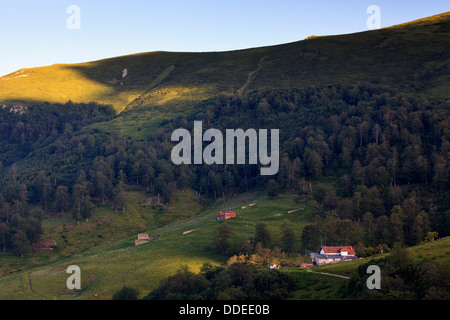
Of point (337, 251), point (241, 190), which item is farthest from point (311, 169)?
point (337, 251)

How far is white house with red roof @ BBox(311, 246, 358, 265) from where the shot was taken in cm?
7731

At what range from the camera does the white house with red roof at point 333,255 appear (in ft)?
254

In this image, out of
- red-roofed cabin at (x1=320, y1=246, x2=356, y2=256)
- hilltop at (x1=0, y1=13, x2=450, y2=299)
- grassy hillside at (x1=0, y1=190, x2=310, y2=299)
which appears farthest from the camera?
hilltop at (x1=0, y1=13, x2=450, y2=299)

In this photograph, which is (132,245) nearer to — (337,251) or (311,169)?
(337,251)

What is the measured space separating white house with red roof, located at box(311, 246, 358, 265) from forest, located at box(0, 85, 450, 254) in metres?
3.67

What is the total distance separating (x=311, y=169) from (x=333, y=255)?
60.3 metres

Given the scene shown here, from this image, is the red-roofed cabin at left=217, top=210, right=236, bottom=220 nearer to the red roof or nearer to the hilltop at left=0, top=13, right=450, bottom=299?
the hilltop at left=0, top=13, right=450, bottom=299

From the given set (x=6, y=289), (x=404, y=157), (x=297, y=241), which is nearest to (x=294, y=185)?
(x=404, y=157)

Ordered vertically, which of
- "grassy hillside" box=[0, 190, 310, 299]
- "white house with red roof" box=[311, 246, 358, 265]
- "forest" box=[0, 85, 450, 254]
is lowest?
"grassy hillside" box=[0, 190, 310, 299]

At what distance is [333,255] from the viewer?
78688mm

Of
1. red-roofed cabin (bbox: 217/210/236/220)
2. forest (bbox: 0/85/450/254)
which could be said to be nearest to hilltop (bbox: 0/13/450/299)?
forest (bbox: 0/85/450/254)
